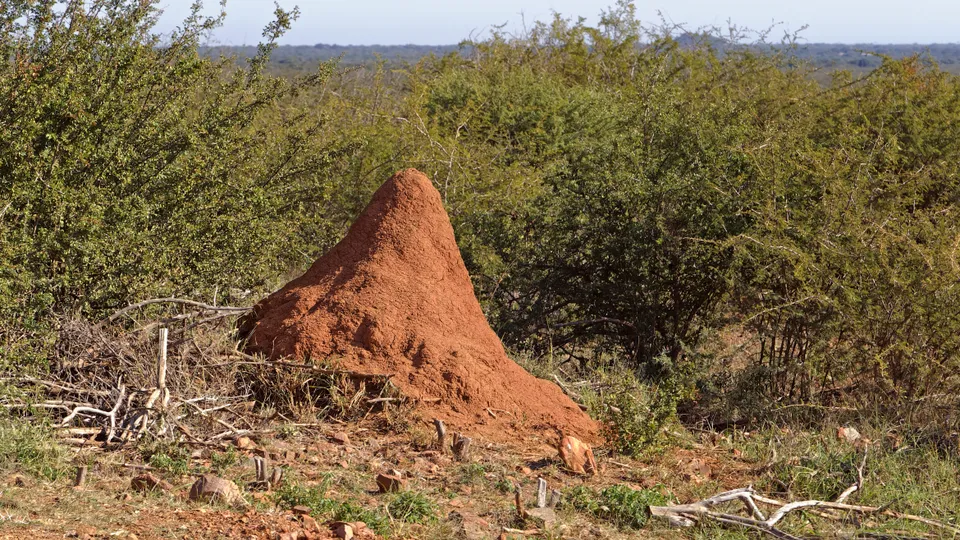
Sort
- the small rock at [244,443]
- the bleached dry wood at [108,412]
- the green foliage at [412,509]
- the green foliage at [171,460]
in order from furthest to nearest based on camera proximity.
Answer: the small rock at [244,443] → the bleached dry wood at [108,412] → the green foliage at [171,460] → the green foliage at [412,509]

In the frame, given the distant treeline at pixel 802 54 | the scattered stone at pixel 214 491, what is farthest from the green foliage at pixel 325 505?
A: the distant treeline at pixel 802 54

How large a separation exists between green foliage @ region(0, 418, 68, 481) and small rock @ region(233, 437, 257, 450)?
0.90m

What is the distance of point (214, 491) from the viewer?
462cm

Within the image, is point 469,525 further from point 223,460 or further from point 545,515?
point 223,460

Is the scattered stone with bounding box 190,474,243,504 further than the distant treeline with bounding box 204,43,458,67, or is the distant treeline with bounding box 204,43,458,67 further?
the distant treeline with bounding box 204,43,458,67

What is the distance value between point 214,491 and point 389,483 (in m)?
0.87

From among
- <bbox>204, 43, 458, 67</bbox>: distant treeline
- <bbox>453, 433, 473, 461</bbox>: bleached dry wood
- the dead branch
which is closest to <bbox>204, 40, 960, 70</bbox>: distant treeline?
<bbox>204, 43, 458, 67</bbox>: distant treeline

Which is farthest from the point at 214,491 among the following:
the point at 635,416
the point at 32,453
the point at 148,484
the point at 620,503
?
the point at 635,416

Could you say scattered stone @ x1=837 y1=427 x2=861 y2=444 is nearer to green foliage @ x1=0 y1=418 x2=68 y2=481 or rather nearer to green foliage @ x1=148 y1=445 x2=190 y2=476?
green foliage @ x1=148 y1=445 x2=190 y2=476

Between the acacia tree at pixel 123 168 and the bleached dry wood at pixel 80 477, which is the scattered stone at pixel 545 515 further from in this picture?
the acacia tree at pixel 123 168

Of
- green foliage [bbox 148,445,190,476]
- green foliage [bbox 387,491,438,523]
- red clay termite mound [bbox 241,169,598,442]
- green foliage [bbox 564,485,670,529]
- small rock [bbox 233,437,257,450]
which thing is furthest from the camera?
red clay termite mound [bbox 241,169,598,442]

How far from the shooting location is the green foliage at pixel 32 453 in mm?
4766

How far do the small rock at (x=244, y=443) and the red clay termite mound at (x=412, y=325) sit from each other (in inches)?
30.4

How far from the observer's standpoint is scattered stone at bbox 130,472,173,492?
4756mm
